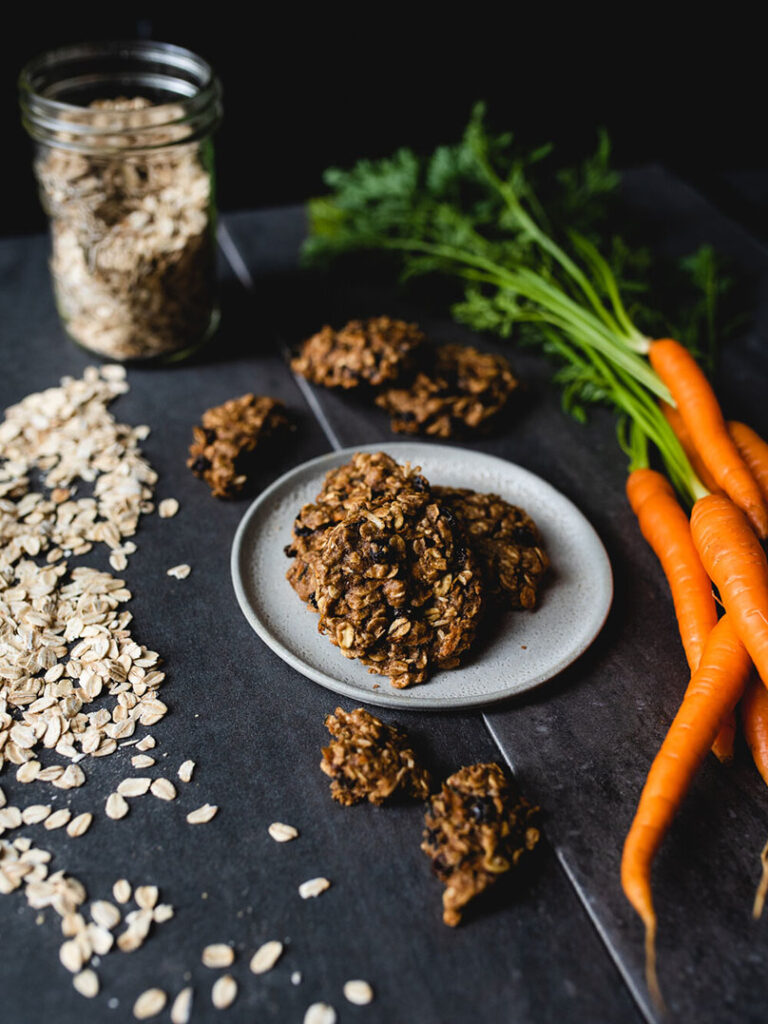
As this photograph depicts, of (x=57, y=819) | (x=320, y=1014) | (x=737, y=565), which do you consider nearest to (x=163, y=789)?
(x=57, y=819)

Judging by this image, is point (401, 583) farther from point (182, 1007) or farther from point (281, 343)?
point (281, 343)

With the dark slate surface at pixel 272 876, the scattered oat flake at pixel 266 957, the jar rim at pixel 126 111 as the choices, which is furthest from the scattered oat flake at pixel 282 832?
the jar rim at pixel 126 111

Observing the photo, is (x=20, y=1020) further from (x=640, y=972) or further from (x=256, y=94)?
(x=256, y=94)

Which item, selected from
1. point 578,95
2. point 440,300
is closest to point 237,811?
point 440,300

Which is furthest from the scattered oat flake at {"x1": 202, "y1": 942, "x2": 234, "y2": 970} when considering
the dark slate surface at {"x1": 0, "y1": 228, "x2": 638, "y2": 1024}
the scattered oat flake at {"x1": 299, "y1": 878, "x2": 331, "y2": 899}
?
the scattered oat flake at {"x1": 299, "y1": 878, "x2": 331, "y2": 899}

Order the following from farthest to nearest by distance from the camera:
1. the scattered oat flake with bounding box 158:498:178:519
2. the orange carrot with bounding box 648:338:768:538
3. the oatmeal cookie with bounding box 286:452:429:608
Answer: the scattered oat flake with bounding box 158:498:178:519, the orange carrot with bounding box 648:338:768:538, the oatmeal cookie with bounding box 286:452:429:608

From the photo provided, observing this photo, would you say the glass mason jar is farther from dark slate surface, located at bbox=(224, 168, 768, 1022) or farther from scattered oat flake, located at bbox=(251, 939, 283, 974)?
scattered oat flake, located at bbox=(251, 939, 283, 974)
